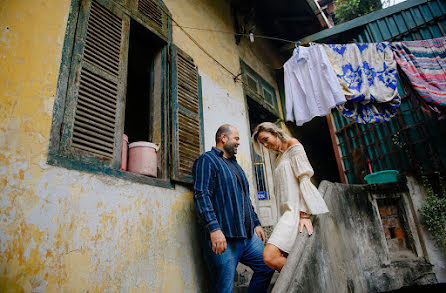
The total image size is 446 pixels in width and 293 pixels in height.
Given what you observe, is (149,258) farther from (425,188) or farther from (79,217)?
(425,188)

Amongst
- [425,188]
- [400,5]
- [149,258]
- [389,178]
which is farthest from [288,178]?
[400,5]

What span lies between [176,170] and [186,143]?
425mm

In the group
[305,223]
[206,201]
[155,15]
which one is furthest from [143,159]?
[155,15]

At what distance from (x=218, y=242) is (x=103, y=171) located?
3.78 feet

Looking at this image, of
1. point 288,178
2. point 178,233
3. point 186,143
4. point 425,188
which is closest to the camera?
point 288,178

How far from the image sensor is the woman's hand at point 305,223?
2402 millimetres

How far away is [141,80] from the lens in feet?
16.8

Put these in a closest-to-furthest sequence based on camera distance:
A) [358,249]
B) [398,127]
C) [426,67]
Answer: [358,249] < [426,67] < [398,127]

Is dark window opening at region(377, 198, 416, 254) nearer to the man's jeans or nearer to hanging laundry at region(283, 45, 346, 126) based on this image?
hanging laundry at region(283, 45, 346, 126)

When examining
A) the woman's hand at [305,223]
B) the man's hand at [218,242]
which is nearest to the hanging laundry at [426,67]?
the woman's hand at [305,223]

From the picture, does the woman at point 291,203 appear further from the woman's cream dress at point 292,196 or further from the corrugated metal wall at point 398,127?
the corrugated metal wall at point 398,127

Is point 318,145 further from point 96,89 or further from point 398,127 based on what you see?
point 96,89

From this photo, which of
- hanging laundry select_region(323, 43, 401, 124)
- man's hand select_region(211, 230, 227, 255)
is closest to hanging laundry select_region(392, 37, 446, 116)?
hanging laundry select_region(323, 43, 401, 124)

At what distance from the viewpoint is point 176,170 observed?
2.92m
